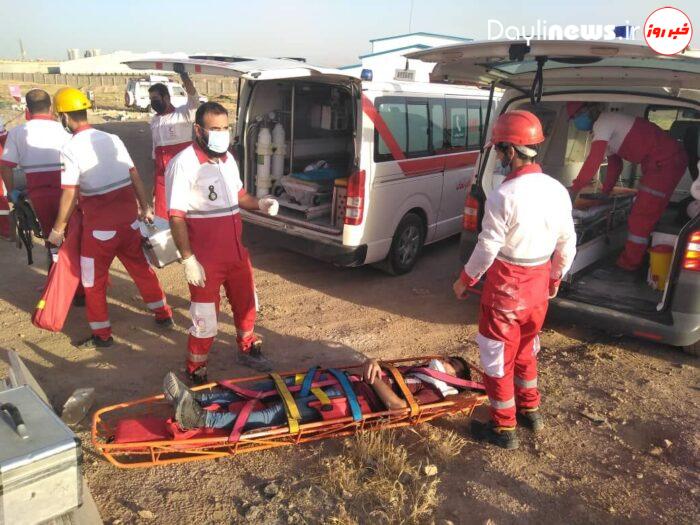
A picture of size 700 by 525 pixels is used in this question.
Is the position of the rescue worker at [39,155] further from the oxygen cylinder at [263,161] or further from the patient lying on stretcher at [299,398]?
the patient lying on stretcher at [299,398]

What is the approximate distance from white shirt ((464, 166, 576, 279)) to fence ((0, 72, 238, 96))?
34093mm

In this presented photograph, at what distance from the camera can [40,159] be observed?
15.6 feet

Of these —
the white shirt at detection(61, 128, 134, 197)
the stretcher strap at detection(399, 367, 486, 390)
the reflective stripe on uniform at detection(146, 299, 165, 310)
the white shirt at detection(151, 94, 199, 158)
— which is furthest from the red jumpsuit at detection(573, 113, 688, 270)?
the white shirt at detection(151, 94, 199, 158)

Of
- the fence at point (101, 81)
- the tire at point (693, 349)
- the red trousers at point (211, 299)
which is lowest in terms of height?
the tire at point (693, 349)

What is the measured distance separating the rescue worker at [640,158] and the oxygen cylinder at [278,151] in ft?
9.90

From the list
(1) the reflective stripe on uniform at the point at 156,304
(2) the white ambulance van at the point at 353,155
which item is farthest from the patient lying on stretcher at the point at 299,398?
(2) the white ambulance van at the point at 353,155

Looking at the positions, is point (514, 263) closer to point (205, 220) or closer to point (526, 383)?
point (526, 383)

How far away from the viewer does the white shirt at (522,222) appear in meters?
2.78

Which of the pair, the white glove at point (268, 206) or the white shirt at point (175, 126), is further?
the white shirt at point (175, 126)

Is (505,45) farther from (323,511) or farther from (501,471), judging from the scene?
(323,511)

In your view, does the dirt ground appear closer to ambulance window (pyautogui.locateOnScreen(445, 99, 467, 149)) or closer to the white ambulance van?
the white ambulance van

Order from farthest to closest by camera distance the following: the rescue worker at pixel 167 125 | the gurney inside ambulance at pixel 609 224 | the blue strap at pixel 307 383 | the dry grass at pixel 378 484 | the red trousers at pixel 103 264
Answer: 1. the rescue worker at pixel 167 125
2. the gurney inside ambulance at pixel 609 224
3. the red trousers at pixel 103 264
4. the blue strap at pixel 307 383
5. the dry grass at pixel 378 484

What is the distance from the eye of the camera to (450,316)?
16.3 ft

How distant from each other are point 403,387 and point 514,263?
0.96 m
